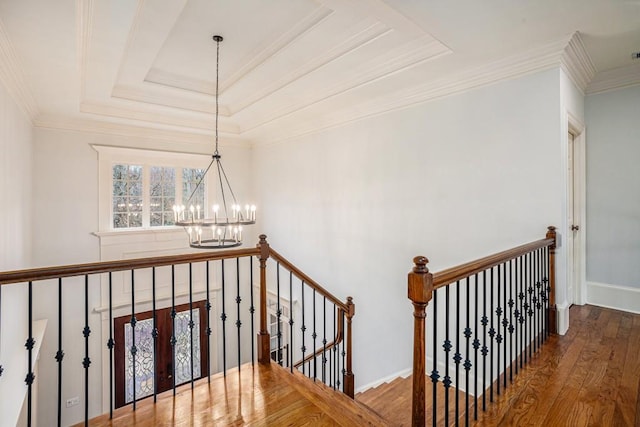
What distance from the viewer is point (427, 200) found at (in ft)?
12.4

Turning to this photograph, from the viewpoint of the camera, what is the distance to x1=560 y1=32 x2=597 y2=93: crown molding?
281 centimetres

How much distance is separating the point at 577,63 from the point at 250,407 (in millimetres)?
4038

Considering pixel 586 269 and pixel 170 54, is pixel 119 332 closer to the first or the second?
pixel 170 54

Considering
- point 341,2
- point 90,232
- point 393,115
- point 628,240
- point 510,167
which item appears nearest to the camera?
point 341,2

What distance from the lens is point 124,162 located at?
5.47 m

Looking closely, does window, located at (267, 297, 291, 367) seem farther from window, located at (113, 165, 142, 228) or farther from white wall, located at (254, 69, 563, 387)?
window, located at (113, 165, 142, 228)

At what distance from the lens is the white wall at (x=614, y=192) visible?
3.50 m

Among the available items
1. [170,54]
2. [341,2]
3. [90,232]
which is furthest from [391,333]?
[90,232]

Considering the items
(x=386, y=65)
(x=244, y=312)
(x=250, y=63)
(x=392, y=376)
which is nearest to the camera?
(x=386, y=65)

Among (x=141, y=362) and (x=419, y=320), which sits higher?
(x=419, y=320)

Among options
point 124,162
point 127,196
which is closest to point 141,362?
point 127,196

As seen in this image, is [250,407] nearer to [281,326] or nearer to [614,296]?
[614,296]

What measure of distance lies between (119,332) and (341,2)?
19.2 ft

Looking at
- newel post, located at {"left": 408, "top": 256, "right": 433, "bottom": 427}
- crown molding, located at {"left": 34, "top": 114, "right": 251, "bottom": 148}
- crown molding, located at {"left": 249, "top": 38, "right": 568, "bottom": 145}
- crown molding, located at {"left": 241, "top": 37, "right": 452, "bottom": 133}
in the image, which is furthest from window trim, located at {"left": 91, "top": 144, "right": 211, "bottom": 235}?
newel post, located at {"left": 408, "top": 256, "right": 433, "bottom": 427}
